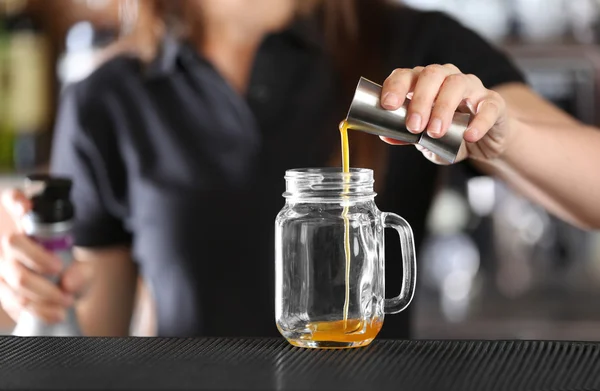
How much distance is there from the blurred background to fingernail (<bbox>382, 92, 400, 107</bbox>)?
154cm

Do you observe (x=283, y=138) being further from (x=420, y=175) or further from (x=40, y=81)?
(x=40, y=81)

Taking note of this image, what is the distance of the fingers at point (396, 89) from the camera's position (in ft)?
2.68

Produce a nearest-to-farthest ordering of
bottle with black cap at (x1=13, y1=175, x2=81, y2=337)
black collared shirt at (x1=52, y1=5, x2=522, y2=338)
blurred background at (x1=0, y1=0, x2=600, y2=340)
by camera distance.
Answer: bottle with black cap at (x1=13, y1=175, x2=81, y2=337)
black collared shirt at (x1=52, y1=5, x2=522, y2=338)
blurred background at (x1=0, y1=0, x2=600, y2=340)

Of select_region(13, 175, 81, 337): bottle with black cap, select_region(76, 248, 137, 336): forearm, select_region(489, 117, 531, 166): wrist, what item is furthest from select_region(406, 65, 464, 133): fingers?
select_region(76, 248, 137, 336): forearm

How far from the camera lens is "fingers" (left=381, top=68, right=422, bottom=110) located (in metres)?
0.82

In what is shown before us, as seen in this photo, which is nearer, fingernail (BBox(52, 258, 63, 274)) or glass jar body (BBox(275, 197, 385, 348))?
glass jar body (BBox(275, 197, 385, 348))

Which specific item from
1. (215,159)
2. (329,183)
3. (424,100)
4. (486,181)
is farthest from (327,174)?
(486,181)

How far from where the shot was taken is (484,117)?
35.0 inches

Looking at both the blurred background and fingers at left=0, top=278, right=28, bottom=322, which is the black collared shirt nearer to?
fingers at left=0, top=278, right=28, bottom=322

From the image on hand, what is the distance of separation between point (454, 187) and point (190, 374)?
1804 mm

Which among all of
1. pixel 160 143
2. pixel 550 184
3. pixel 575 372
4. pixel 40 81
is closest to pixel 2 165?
pixel 40 81

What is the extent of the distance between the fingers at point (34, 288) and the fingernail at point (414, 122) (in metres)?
0.49

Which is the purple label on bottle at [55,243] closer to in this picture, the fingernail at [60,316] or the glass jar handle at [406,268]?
the fingernail at [60,316]

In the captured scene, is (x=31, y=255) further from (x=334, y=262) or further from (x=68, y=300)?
(x=334, y=262)
